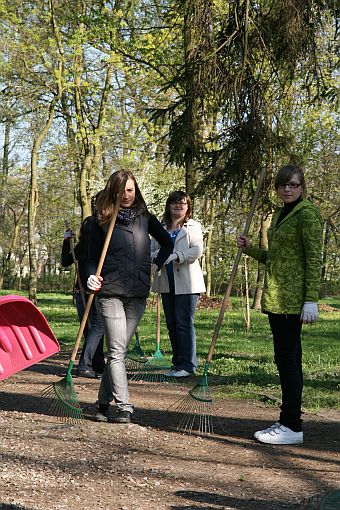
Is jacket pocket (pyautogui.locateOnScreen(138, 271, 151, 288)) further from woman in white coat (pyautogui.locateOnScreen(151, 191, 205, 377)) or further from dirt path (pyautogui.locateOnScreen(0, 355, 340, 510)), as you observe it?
woman in white coat (pyautogui.locateOnScreen(151, 191, 205, 377))

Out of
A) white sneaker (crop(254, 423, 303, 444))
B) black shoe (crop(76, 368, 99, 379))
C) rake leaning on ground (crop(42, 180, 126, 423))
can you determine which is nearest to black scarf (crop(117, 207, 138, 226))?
rake leaning on ground (crop(42, 180, 126, 423))

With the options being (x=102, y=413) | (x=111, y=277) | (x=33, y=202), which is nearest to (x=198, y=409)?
(x=102, y=413)

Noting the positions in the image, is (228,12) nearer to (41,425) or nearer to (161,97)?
(41,425)

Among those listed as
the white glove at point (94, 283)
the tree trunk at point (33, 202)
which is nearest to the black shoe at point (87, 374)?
the white glove at point (94, 283)

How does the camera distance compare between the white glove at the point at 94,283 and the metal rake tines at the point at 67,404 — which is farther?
the metal rake tines at the point at 67,404

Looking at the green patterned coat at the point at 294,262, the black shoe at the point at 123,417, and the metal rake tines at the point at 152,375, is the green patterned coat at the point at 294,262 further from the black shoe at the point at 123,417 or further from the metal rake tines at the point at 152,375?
the metal rake tines at the point at 152,375

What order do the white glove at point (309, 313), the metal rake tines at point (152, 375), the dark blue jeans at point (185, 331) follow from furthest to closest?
the dark blue jeans at point (185, 331) → the metal rake tines at point (152, 375) → the white glove at point (309, 313)

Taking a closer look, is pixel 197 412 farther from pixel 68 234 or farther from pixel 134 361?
pixel 68 234

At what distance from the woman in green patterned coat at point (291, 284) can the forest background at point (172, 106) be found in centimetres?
376

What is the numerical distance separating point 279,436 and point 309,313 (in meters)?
0.91

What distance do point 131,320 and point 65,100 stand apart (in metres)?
20.7

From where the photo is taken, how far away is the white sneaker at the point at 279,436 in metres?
5.73

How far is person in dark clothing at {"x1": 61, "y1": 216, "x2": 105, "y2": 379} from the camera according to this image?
866 centimetres

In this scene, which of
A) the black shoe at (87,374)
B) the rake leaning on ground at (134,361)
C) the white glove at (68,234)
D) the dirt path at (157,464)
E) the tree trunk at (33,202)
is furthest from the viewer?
the tree trunk at (33,202)
